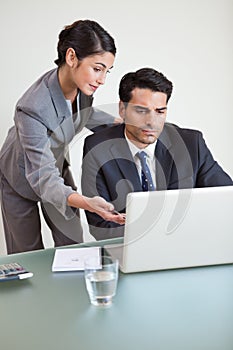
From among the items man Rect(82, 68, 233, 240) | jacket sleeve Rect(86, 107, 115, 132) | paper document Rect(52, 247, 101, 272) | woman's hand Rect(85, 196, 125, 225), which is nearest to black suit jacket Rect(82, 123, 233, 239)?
man Rect(82, 68, 233, 240)

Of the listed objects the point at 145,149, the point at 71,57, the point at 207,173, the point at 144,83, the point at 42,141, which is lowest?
the point at 207,173

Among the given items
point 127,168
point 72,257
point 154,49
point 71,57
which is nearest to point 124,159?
point 127,168

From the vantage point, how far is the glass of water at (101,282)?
4.62 ft

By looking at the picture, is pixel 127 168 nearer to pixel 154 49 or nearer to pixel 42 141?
pixel 42 141

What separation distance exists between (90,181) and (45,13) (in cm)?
133

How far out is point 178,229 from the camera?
1.61m

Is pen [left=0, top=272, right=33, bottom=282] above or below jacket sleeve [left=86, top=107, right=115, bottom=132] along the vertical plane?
below

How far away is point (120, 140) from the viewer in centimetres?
245

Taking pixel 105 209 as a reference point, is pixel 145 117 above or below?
above

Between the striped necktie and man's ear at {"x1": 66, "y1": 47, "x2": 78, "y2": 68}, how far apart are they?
1.48 ft

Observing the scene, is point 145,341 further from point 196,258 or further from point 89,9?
point 89,9

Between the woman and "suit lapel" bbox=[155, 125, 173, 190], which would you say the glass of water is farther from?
"suit lapel" bbox=[155, 125, 173, 190]

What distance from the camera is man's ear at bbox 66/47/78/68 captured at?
226cm

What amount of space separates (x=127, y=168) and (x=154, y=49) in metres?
1.44
